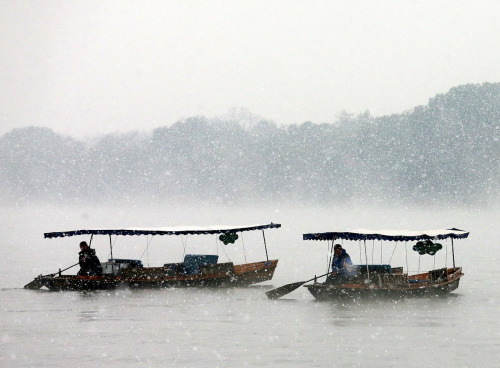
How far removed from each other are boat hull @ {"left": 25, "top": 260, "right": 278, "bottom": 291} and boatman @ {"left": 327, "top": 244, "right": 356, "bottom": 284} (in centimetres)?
721

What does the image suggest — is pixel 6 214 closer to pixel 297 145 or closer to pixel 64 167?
pixel 64 167

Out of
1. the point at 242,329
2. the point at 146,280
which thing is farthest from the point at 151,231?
the point at 242,329

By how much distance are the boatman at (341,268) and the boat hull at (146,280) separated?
7206 millimetres

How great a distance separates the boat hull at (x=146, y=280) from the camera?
3712cm

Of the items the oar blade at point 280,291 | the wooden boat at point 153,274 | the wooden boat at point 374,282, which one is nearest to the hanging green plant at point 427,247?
the wooden boat at point 374,282

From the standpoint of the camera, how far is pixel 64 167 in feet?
586

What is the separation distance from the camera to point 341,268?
32.2 m

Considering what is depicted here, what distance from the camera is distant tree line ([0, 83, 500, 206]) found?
131625mm

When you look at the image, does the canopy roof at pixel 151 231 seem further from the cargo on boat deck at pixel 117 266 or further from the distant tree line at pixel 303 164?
the distant tree line at pixel 303 164

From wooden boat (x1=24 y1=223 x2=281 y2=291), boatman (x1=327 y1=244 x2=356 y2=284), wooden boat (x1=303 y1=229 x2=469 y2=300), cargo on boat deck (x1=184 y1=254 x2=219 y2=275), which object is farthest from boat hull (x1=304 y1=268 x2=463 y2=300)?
cargo on boat deck (x1=184 y1=254 x2=219 y2=275)

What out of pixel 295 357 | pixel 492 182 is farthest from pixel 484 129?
pixel 295 357

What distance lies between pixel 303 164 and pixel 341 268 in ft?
402

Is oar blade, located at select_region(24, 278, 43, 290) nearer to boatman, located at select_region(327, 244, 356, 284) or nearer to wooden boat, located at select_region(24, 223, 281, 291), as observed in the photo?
wooden boat, located at select_region(24, 223, 281, 291)

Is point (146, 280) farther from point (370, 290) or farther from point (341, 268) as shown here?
point (370, 290)
